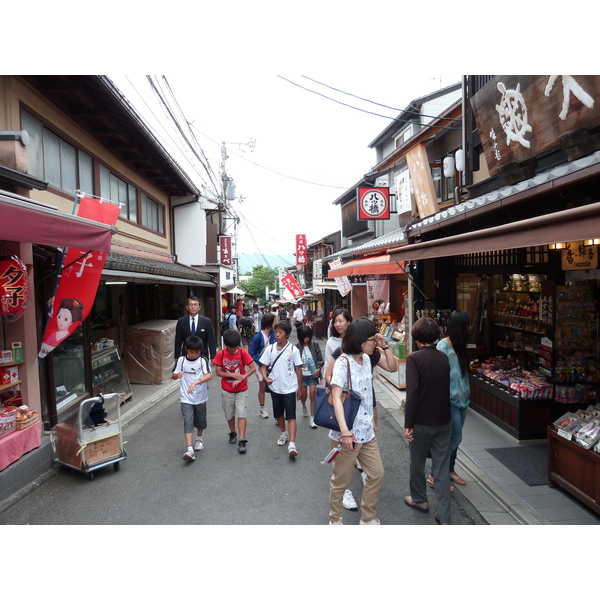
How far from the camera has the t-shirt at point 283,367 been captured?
224 inches

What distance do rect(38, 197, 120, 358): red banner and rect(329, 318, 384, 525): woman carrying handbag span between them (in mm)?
3815

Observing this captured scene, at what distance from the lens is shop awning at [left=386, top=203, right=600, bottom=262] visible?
2680mm

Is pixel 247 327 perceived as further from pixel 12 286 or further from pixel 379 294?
pixel 12 286

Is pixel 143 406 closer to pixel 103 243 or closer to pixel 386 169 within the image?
pixel 103 243

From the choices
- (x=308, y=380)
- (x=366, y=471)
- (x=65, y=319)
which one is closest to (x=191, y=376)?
(x=65, y=319)

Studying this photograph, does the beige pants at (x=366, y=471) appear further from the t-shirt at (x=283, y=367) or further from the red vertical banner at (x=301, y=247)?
the red vertical banner at (x=301, y=247)

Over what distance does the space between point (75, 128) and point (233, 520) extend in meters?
7.91

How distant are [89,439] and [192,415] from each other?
1.35m

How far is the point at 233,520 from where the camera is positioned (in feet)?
13.0

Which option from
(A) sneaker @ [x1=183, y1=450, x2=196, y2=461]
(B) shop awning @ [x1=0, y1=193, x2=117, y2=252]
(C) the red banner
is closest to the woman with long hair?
(A) sneaker @ [x1=183, y1=450, x2=196, y2=461]

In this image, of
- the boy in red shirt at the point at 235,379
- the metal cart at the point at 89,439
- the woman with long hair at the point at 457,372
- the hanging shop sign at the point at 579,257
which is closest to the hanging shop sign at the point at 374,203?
the hanging shop sign at the point at 579,257

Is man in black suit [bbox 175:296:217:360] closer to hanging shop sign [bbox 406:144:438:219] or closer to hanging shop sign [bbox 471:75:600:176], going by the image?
hanging shop sign [bbox 471:75:600:176]

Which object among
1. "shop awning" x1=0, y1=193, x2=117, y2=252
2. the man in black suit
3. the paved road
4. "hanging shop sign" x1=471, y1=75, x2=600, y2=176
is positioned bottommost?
the paved road

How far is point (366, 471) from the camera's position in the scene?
11.9 feet
